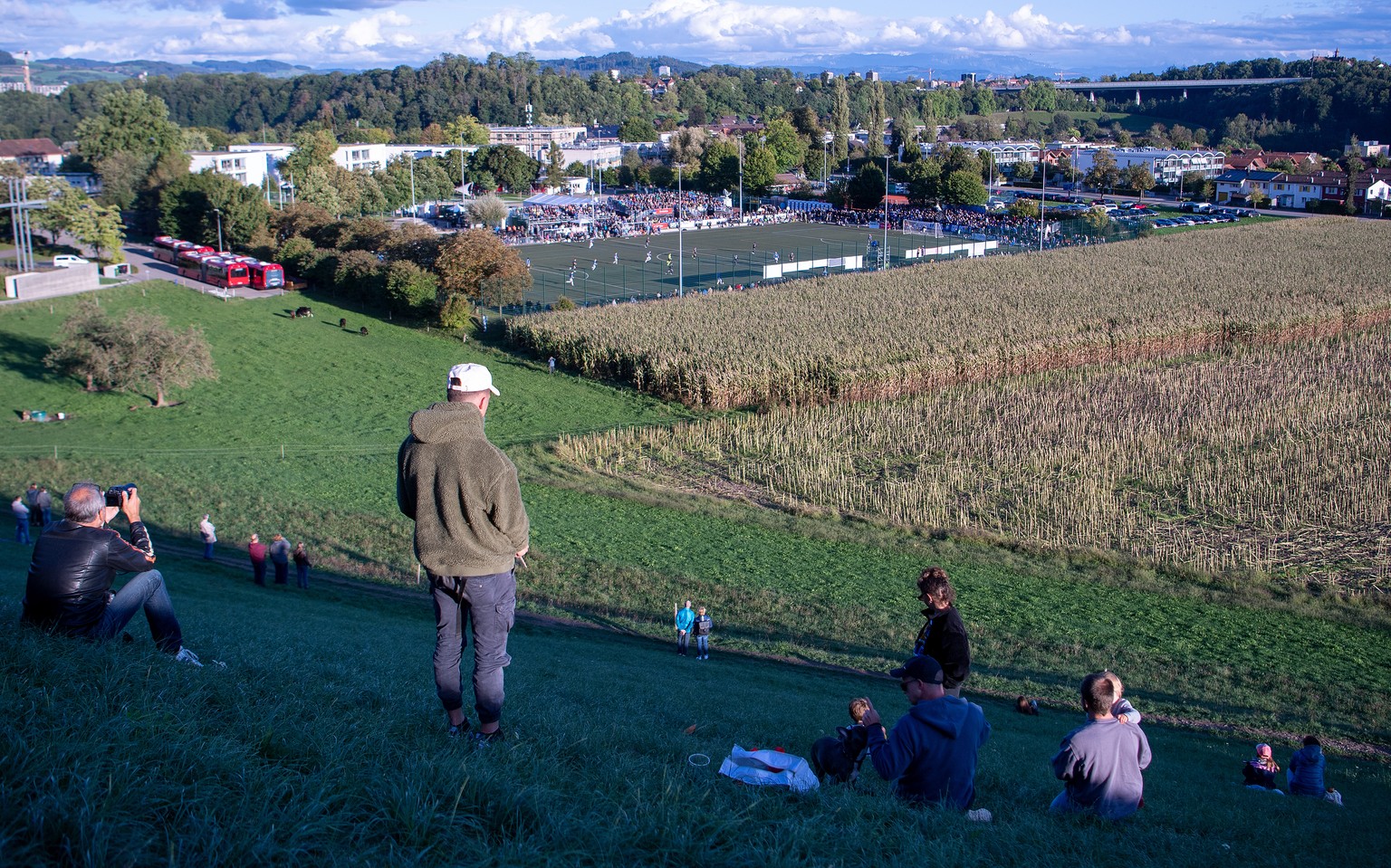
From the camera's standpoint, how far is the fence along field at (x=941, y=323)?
34719 millimetres

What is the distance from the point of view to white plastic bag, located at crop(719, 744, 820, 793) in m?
5.51

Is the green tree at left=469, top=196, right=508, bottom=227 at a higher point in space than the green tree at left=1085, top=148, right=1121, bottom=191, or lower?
lower

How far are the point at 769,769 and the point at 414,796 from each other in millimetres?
2365

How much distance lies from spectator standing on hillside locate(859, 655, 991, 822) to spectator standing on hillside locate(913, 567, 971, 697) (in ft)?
3.18

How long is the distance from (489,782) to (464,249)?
4203 centimetres

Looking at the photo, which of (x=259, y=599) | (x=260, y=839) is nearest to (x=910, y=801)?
(x=260, y=839)

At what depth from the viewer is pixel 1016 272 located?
54.9 meters

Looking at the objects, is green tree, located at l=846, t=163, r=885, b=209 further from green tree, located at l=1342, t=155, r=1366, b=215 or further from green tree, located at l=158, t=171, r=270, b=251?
green tree, located at l=158, t=171, r=270, b=251

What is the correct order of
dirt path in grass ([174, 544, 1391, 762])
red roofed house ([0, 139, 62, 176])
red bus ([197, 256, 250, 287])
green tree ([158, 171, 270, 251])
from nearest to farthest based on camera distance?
dirt path in grass ([174, 544, 1391, 762]) → red bus ([197, 256, 250, 287]) → green tree ([158, 171, 270, 251]) → red roofed house ([0, 139, 62, 176])

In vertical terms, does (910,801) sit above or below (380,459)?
above

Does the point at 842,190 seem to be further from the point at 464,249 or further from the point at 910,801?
the point at 910,801

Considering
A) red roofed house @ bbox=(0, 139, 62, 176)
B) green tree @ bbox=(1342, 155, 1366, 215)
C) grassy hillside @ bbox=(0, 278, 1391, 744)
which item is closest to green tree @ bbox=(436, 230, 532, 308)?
grassy hillside @ bbox=(0, 278, 1391, 744)

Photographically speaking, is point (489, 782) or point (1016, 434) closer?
point (489, 782)

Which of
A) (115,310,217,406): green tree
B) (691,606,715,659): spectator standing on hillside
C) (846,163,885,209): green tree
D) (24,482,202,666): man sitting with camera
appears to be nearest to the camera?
(24,482,202,666): man sitting with camera
